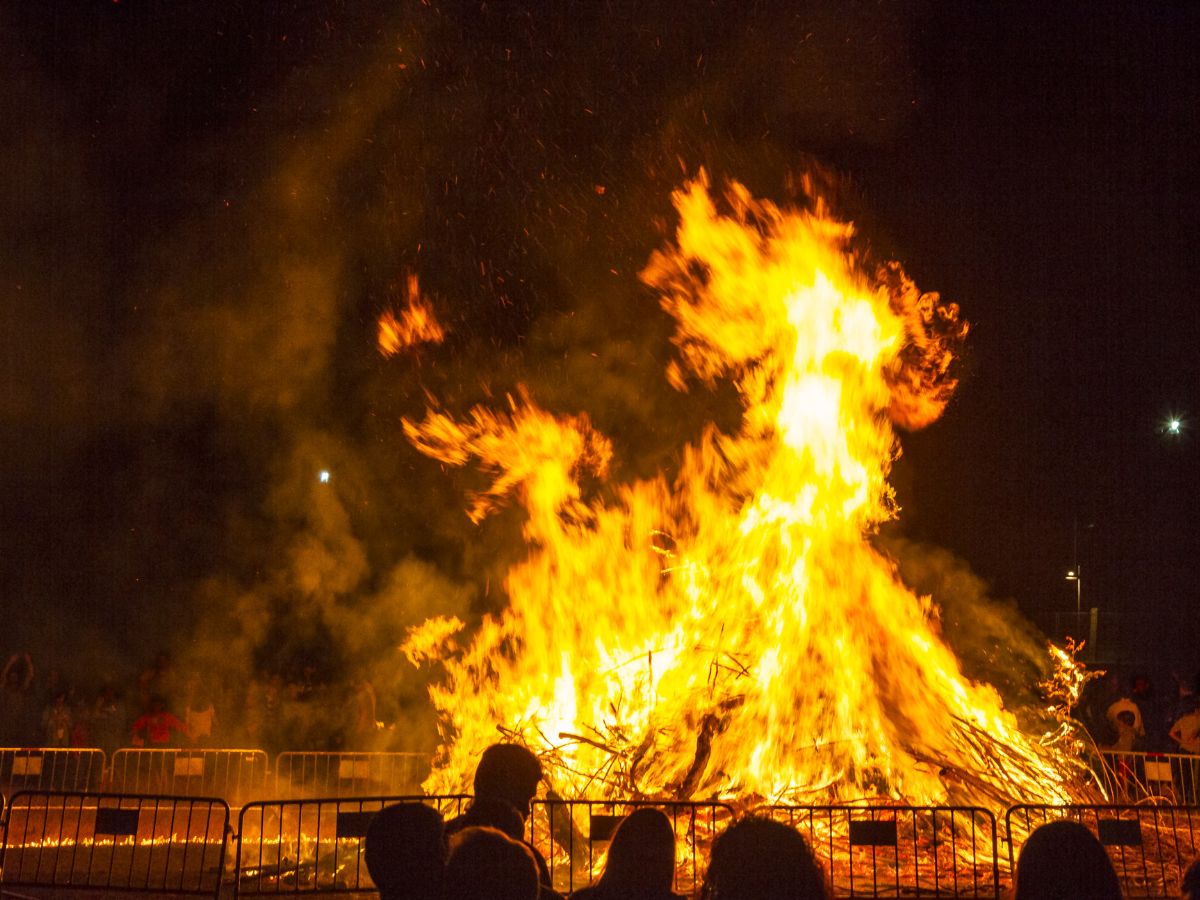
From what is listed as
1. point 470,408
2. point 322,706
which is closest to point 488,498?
point 470,408

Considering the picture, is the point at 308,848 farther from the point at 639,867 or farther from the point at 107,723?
the point at 639,867

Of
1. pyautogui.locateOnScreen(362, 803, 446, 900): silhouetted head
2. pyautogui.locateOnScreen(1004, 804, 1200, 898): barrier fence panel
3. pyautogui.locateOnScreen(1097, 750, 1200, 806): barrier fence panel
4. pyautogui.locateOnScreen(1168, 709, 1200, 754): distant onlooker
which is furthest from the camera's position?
pyautogui.locateOnScreen(1168, 709, 1200, 754): distant onlooker

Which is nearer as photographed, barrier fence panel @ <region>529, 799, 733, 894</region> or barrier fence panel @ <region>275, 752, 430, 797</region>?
barrier fence panel @ <region>529, 799, 733, 894</region>

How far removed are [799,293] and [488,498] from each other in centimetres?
666

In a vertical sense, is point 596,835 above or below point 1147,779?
below

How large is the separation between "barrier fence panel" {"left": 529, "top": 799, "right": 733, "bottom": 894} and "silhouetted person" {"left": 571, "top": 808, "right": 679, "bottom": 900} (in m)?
3.38

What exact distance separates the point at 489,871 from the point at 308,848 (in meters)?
7.24

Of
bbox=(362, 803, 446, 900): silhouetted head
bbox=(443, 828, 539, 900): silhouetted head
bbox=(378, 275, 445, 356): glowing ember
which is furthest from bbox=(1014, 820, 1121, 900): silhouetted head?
bbox=(378, 275, 445, 356): glowing ember

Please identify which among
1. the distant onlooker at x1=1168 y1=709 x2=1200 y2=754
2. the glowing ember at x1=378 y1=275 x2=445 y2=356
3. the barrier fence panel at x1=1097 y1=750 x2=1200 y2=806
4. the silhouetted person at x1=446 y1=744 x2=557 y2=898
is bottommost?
the barrier fence panel at x1=1097 y1=750 x2=1200 y2=806

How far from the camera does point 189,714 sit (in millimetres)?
12867

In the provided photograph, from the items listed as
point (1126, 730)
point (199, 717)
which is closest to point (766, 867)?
point (1126, 730)

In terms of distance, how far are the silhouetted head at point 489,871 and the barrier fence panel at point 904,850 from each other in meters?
4.31

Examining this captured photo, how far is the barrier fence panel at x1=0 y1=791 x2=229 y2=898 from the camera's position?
6344 millimetres

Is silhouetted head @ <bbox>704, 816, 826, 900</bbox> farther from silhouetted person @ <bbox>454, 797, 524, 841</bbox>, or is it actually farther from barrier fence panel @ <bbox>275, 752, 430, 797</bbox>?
barrier fence panel @ <bbox>275, 752, 430, 797</bbox>
